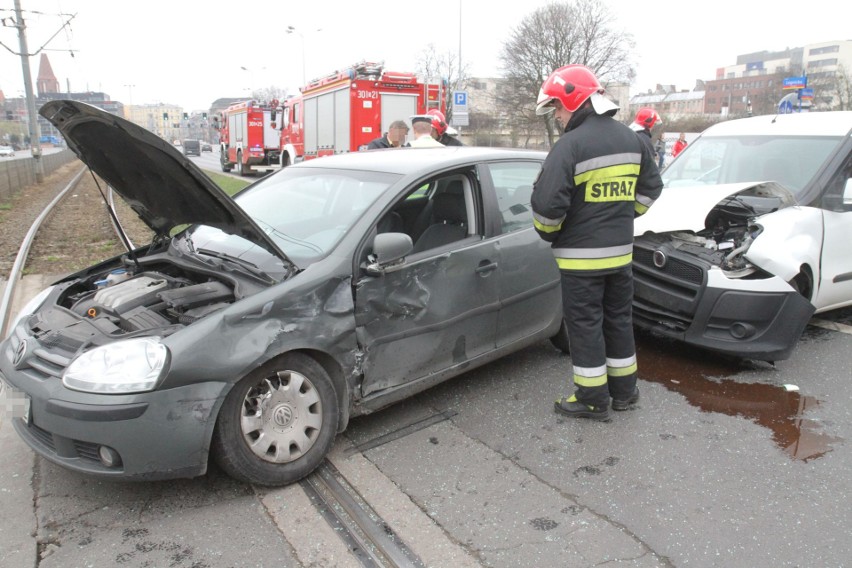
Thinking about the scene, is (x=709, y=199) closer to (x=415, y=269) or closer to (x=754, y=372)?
(x=754, y=372)

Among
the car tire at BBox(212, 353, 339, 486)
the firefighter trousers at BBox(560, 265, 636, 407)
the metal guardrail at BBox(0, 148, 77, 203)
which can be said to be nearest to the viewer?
the car tire at BBox(212, 353, 339, 486)

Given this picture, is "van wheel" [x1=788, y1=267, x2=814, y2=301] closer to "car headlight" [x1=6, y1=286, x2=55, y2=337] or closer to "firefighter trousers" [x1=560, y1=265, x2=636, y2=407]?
"firefighter trousers" [x1=560, y1=265, x2=636, y2=407]

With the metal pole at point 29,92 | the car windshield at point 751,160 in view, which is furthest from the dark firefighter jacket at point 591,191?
the metal pole at point 29,92

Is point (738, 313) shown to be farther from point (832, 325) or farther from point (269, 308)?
point (269, 308)

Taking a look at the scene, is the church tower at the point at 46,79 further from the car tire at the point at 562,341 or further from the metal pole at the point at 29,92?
the car tire at the point at 562,341

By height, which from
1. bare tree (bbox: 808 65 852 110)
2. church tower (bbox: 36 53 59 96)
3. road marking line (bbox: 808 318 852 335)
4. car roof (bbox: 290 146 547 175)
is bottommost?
road marking line (bbox: 808 318 852 335)

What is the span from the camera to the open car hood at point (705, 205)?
4.73m

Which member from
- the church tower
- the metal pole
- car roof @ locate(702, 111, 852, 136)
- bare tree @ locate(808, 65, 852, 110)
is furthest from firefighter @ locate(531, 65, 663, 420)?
the church tower

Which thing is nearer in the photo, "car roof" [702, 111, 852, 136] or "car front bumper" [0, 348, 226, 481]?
"car front bumper" [0, 348, 226, 481]

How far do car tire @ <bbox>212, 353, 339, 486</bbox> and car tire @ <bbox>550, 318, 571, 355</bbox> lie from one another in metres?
2.11

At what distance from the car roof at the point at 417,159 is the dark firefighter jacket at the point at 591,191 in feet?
2.17

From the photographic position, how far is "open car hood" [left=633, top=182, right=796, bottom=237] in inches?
186

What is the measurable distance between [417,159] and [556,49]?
42.3 meters

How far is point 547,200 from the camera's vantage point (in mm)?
3451
